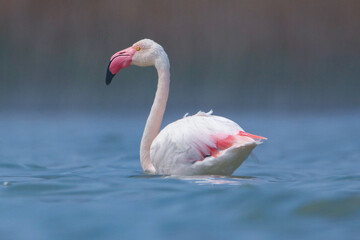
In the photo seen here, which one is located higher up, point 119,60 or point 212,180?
point 119,60

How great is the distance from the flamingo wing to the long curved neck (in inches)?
14.4

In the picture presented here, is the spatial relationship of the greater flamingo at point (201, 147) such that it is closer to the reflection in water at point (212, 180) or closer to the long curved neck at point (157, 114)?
the reflection in water at point (212, 180)

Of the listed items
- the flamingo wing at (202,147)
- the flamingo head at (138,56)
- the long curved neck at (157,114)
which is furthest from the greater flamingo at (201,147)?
the flamingo head at (138,56)

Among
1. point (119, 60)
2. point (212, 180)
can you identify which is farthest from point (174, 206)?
point (119, 60)

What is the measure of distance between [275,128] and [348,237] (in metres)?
6.80

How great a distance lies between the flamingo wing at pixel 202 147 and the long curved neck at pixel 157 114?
365 mm

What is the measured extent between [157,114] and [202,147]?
0.67 meters

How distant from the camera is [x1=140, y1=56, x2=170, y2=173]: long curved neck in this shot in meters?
3.85

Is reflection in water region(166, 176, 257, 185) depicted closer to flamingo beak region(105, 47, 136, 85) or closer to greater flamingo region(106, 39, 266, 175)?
greater flamingo region(106, 39, 266, 175)

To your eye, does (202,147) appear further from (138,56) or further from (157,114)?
(138,56)

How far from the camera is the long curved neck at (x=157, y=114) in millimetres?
3848

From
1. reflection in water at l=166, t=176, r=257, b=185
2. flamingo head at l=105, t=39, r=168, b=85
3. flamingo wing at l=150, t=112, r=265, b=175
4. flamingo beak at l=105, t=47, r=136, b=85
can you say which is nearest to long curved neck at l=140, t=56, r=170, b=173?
flamingo head at l=105, t=39, r=168, b=85

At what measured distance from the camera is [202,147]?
10.9ft

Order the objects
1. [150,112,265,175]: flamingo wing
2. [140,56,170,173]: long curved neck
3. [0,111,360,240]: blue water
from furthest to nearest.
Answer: [140,56,170,173]: long curved neck → [150,112,265,175]: flamingo wing → [0,111,360,240]: blue water
